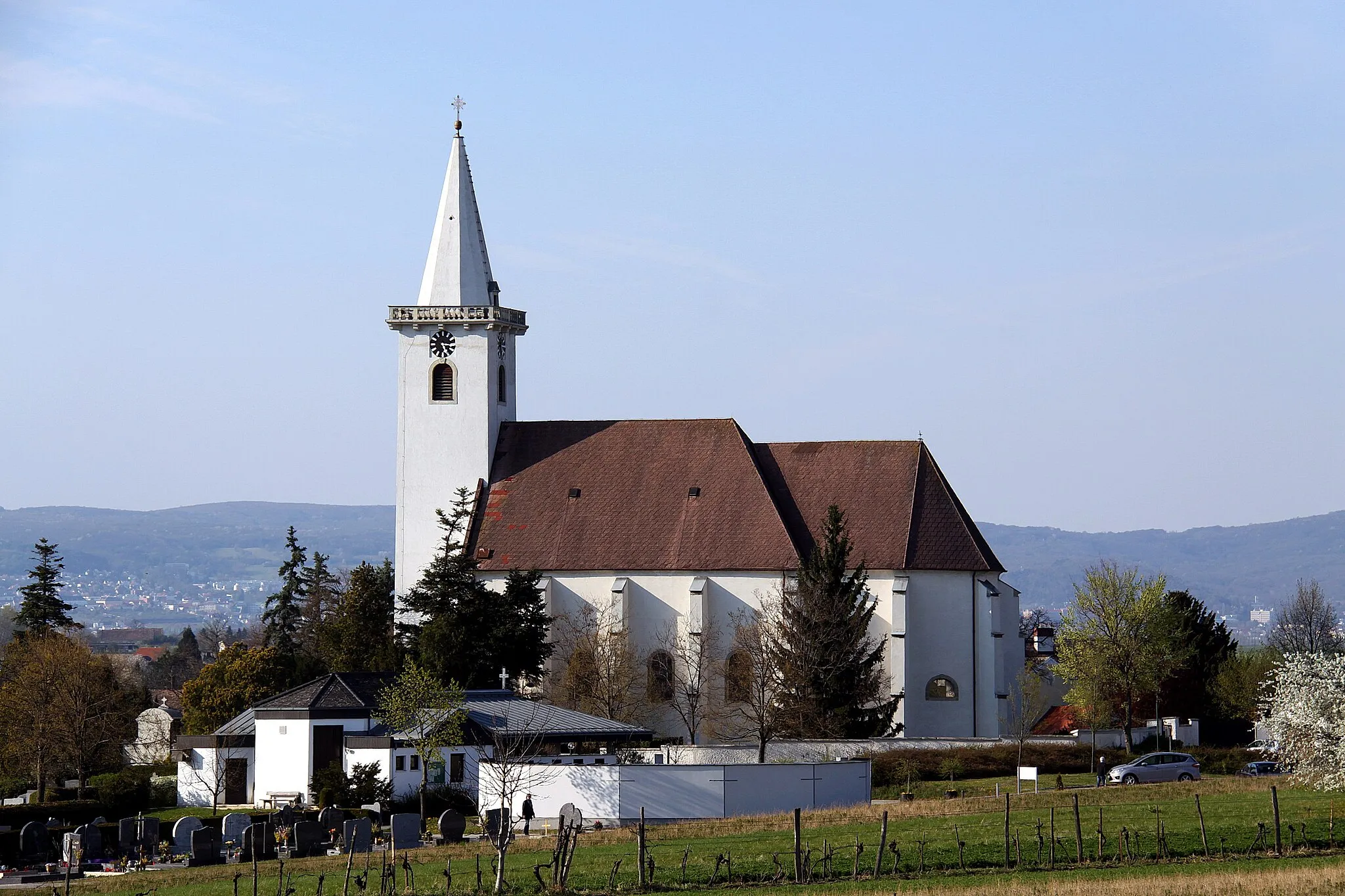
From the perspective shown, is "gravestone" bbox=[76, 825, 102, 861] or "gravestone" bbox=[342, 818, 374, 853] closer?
"gravestone" bbox=[342, 818, 374, 853]

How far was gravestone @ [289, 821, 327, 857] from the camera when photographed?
4269 centimetres

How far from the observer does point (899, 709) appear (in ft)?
224

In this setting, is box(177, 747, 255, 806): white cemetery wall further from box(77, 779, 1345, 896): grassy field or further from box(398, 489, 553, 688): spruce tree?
box(77, 779, 1345, 896): grassy field

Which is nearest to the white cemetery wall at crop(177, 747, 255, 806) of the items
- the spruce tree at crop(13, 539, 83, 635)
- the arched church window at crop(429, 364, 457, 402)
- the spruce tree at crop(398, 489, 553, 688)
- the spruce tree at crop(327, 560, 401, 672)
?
the spruce tree at crop(398, 489, 553, 688)

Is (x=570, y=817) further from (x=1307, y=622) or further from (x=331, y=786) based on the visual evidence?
(x=1307, y=622)

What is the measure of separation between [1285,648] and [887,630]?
34171mm

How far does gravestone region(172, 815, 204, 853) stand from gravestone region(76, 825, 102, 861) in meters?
1.64

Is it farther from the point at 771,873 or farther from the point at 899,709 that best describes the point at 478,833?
the point at 899,709

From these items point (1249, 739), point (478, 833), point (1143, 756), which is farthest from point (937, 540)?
point (478, 833)

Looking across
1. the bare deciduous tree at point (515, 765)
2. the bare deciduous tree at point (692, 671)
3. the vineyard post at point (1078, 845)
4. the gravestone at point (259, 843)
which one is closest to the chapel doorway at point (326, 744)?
the bare deciduous tree at point (515, 765)

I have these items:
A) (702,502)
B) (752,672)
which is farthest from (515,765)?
(702,502)

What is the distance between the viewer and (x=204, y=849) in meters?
42.2

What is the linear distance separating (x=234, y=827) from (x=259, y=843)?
3349mm

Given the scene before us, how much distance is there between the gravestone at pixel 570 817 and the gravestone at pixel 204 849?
25.0 ft
